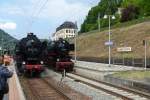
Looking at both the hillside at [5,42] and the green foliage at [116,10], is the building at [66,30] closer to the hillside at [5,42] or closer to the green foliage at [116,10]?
the green foliage at [116,10]

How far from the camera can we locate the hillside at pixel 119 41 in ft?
252

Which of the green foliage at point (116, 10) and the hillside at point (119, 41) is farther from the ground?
the green foliage at point (116, 10)

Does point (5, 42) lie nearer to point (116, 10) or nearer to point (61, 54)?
point (61, 54)

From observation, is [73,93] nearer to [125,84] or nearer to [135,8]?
[125,84]

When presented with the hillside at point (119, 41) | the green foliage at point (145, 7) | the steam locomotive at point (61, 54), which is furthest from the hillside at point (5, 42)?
the green foliage at point (145, 7)

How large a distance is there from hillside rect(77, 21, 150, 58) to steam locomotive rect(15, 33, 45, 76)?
31566 millimetres

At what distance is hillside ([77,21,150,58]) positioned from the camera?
76812mm

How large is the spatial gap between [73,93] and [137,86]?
415 centimetres

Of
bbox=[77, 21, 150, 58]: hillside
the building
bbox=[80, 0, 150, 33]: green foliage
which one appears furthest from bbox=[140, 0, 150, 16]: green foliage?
the building

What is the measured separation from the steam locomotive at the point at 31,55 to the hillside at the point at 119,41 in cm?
3157

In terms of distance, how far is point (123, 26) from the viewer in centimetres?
10000

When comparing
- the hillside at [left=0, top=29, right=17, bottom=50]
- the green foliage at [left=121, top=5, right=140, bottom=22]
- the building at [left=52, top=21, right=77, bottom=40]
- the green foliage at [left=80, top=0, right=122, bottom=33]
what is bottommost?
the hillside at [left=0, top=29, right=17, bottom=50]

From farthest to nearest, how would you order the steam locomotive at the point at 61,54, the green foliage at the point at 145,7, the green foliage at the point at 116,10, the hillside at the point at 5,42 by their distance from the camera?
1. the green foliage at the point at 116,10
2. the green foliage at the point at 145,7
3. the hillside at the point at 5,42
4. the steam locomotive at the point at 61,54

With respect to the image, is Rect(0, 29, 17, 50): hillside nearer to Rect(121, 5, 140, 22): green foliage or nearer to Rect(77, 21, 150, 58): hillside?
Rect(77, 21, 150, 58): hillside
